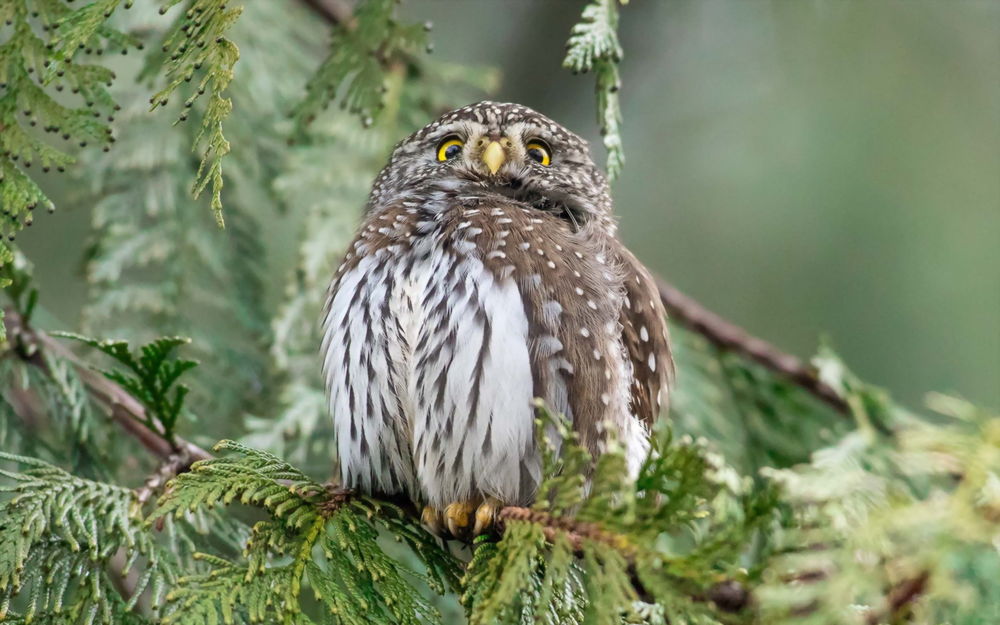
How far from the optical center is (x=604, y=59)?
7.55 feet

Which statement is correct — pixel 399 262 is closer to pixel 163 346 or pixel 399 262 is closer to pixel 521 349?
pixel 521 349

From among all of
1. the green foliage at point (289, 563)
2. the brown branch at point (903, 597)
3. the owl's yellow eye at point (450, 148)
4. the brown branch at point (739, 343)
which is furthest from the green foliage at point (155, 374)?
the brown branch at point (739, 343)

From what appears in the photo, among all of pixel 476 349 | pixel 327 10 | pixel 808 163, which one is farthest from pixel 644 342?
pixel 808 163

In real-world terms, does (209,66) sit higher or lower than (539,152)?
lower

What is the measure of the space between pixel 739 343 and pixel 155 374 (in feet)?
7.38

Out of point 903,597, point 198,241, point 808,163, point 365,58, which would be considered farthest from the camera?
point 808,163

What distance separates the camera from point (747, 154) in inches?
228

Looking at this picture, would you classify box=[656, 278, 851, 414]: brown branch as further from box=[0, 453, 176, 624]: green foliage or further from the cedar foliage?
box=[0, 453, 176, 624]: green foliage

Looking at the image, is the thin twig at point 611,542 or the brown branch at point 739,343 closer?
the thin twig at point 611,542

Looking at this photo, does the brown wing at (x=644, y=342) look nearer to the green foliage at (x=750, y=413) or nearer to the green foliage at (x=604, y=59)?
the green foliage at (x=604, y=59)

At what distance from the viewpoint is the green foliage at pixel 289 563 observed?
1.80 m

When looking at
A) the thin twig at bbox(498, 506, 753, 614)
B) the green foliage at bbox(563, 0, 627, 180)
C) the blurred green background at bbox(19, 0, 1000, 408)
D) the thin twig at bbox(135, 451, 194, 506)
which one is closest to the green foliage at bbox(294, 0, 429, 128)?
the green foliage at bbox(563, 0, 627, 180)

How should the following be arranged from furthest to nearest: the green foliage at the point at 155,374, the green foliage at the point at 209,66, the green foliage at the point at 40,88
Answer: the green foliage at the point at 155,374
the green foliage at the point at 40,88
the green foliage at the point at 209,66

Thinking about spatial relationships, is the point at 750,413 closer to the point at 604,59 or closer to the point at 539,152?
the point at 539,152
